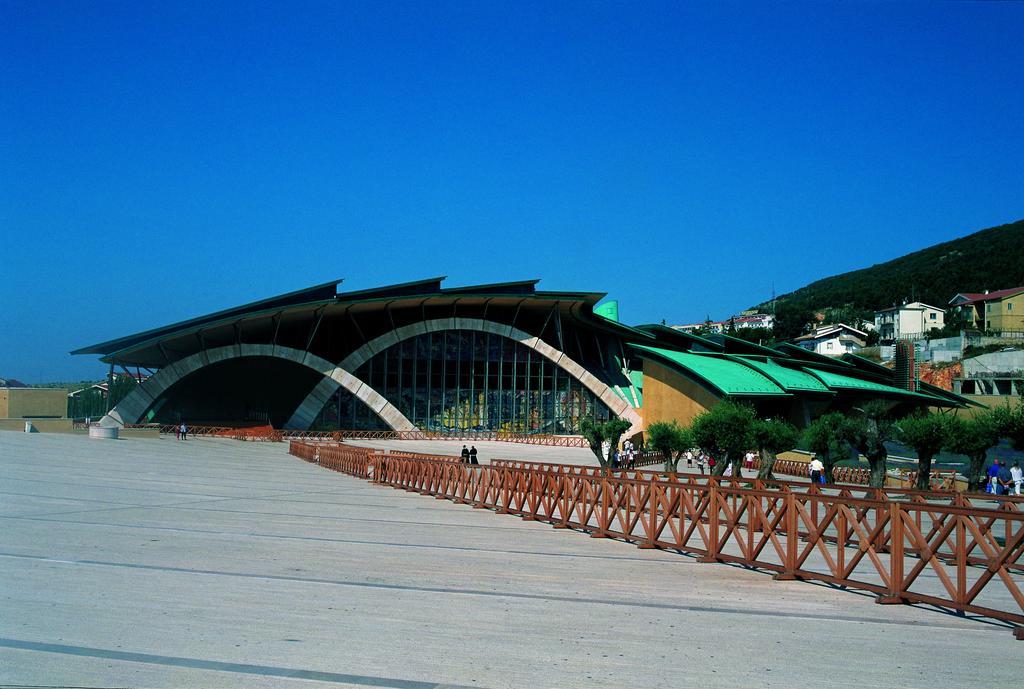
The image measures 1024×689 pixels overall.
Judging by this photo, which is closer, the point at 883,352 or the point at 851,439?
the point at 851,439

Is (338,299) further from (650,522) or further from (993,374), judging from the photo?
(993,374)

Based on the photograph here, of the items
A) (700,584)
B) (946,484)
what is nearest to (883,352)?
(946,484)

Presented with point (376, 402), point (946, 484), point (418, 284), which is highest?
point (418, 284)

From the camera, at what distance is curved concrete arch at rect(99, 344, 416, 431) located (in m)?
55.8

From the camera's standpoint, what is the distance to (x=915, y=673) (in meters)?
7.21

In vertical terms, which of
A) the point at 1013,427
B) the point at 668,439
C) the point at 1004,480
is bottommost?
the point at 1004,480

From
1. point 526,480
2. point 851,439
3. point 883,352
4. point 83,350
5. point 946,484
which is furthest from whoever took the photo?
point 883,352

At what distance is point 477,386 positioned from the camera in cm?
6756

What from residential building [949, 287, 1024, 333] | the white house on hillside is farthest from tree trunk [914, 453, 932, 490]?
the white house on hillside

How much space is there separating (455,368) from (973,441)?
43338mm

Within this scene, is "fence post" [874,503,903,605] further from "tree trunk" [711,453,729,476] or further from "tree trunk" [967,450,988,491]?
"tree trunk" [967,450,988,491]

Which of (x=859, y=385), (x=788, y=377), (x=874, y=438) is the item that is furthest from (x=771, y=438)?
(x=859, y=385)

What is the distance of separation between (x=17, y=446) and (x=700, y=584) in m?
34.5

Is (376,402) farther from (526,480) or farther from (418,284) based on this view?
(526,480)
